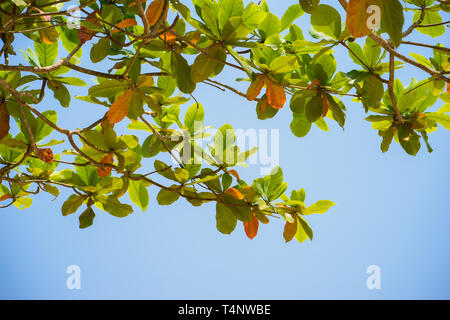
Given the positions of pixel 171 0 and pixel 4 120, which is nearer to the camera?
pixel 171 0

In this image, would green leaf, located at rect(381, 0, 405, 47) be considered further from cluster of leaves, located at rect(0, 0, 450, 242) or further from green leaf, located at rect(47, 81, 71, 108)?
green leaf, located at rect(47, 81, 71, 108)

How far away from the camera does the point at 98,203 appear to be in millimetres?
1734

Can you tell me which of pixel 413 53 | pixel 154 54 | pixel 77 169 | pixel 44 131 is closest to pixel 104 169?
pixel 77 169

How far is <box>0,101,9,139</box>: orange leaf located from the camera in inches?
57.9

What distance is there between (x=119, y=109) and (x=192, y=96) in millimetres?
262

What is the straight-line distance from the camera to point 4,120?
58.5 inches

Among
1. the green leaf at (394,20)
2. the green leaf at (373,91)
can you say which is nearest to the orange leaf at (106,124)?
the green leaf at (373,91)

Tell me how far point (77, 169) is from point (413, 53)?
1.41 meters

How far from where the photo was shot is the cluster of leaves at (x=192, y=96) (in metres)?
1.35

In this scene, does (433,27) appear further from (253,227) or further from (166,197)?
(166,197)

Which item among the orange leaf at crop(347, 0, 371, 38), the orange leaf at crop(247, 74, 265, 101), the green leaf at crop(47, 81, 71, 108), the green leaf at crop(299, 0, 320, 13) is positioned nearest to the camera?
the orange leaf at crop(347, 0, 371, 38)

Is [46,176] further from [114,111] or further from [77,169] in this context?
[114,111]

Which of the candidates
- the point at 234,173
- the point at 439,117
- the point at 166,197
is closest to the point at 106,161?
the point at 166,197

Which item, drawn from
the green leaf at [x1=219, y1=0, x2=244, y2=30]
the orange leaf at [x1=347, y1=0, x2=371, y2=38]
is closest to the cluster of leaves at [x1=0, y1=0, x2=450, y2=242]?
the green leaf at [x1=219, y1=0, x2=244, y2=30]
